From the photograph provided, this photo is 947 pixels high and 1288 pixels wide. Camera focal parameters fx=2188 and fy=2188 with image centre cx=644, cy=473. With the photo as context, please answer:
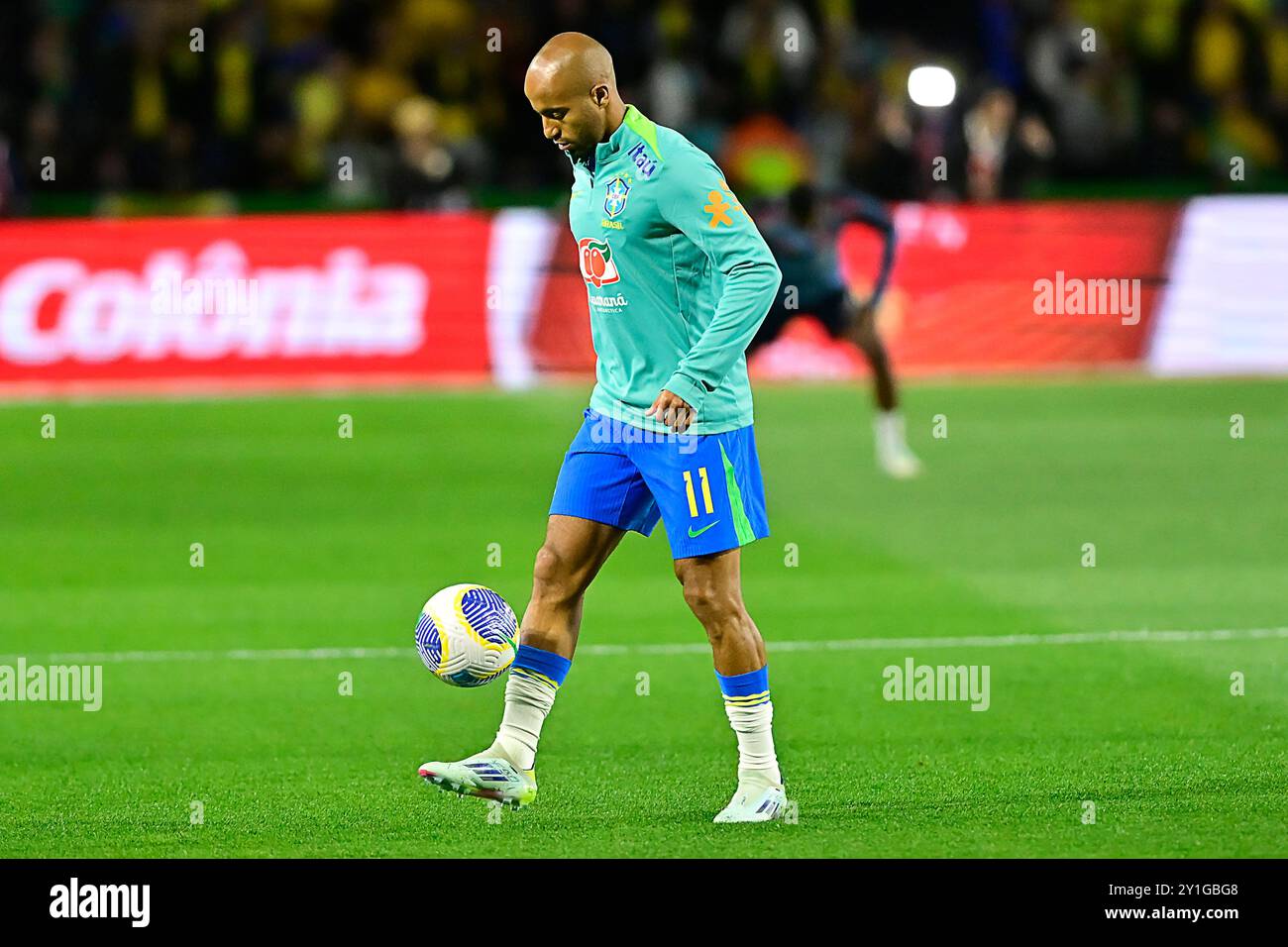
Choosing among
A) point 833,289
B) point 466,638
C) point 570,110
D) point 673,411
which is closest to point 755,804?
point 466,638

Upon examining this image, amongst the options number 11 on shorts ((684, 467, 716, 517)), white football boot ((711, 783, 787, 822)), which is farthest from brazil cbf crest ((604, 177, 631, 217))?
white football boot ((711, 783, 787, 822))

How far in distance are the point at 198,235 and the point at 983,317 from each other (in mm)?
7689

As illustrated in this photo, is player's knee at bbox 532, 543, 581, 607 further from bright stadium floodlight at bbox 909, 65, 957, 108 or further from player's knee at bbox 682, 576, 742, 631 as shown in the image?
bright stadium floodlight at bbox 909, 65, 957, 108

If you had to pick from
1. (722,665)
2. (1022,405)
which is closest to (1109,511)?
(1022,405)

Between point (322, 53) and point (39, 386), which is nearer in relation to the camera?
point (39, 386)

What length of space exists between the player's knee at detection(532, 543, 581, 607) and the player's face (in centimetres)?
135

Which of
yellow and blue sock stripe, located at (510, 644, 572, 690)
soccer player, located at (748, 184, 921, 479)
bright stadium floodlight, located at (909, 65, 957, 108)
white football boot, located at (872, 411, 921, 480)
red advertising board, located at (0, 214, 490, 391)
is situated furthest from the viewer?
bright stadium floodlight, located at (909, 65, 957, 108)

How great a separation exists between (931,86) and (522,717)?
19752 millimetres

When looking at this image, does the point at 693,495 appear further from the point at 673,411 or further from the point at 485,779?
the point at 485,779

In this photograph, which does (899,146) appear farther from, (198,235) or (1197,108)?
(198,235)

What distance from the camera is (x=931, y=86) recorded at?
25.9m

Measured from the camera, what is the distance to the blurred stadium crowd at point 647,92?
24062 millimetres

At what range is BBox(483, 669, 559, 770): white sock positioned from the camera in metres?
7.22

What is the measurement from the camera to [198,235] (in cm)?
2095
